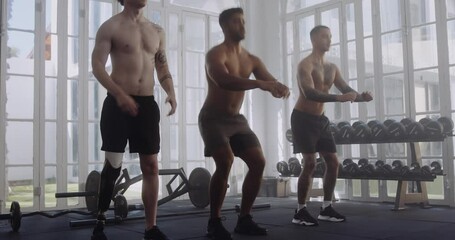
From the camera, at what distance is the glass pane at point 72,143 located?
5020mm

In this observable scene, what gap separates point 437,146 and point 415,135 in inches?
22.9

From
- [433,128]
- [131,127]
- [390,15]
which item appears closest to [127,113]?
[131,127]

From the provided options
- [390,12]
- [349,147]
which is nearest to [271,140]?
[349,147]

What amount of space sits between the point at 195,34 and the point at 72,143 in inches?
81.5

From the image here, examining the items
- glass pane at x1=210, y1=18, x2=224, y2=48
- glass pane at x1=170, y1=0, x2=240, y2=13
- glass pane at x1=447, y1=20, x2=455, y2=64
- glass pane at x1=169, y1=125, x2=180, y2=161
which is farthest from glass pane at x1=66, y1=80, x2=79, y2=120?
glass pane at x1=447, y1=20, x2=455, y2=64

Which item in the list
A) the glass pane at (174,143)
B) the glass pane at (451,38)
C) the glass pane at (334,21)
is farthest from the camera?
the glass pane at (174,143)

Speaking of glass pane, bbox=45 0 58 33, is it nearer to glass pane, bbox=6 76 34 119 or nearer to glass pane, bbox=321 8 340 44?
glass pane, bbox=6 76 34 119

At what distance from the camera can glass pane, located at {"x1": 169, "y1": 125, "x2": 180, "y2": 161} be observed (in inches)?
228

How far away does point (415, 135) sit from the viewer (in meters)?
4.24

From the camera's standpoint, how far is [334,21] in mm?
5621

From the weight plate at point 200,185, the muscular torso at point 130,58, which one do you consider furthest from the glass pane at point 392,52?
the muscular torso at point 130,58

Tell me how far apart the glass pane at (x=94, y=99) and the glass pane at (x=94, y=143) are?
3.7 inches

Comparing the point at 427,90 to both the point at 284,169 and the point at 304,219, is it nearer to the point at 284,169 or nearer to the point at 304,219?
the point at 284,169

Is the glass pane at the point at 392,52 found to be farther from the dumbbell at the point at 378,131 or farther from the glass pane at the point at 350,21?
the dumbbell at the point at 378,131
